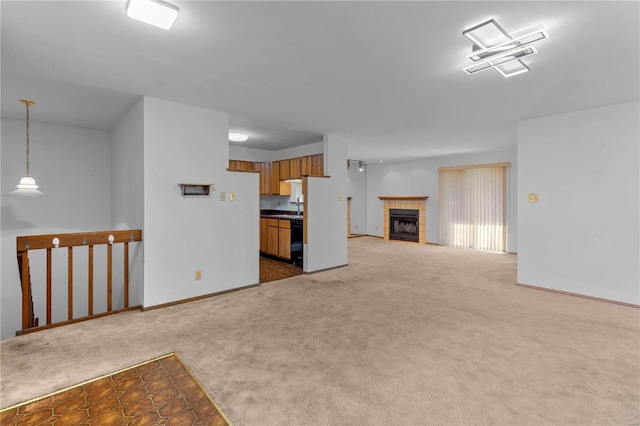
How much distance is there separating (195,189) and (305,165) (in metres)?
2.79

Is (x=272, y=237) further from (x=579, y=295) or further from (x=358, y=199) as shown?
(x=579, y=295)

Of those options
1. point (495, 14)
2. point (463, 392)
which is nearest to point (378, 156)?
point (495, 14)

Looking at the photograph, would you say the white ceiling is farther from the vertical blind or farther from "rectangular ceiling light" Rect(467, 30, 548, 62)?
the vertical blind

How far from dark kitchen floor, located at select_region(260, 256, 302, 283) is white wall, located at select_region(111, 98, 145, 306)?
1.79 meters

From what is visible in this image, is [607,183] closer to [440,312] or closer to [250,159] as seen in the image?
[440,312]

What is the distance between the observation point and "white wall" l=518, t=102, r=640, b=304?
12.3ft

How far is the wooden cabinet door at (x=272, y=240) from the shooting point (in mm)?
6656

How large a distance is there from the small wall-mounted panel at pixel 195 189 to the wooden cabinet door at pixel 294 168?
2.64 m

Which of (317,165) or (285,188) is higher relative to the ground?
(317,165)

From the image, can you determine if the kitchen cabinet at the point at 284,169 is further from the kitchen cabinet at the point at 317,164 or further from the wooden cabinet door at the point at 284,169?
the kitchen cabinet at the point at 317,164

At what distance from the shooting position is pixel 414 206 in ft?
30.3

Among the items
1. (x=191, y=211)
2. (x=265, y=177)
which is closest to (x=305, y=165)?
(x=265, y=177)

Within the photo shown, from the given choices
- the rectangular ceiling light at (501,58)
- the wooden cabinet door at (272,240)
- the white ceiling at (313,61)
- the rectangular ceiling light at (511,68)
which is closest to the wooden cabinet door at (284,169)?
the wooden cabinet door at (272,240)

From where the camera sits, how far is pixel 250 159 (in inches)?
275
